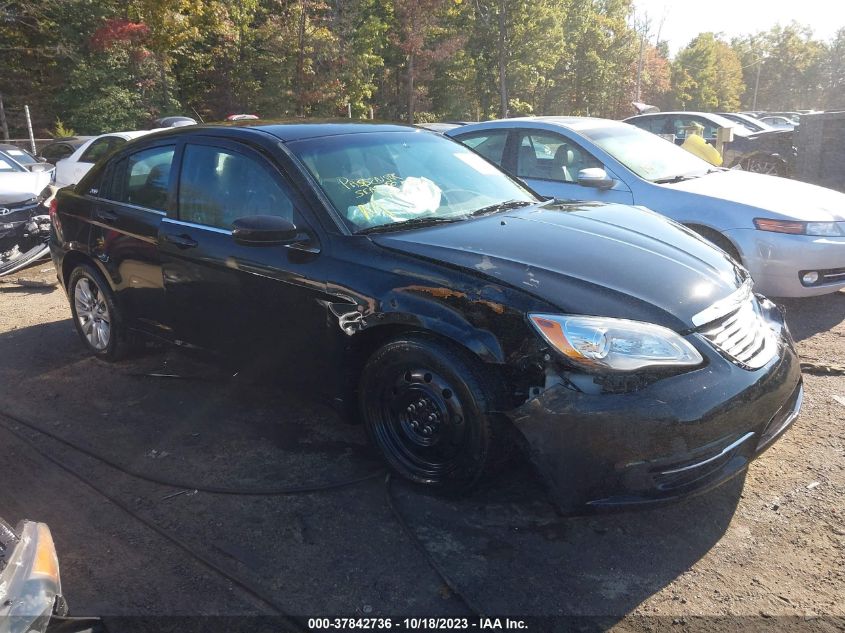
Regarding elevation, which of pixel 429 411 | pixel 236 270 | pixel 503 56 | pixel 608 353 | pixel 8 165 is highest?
pixel 503 56

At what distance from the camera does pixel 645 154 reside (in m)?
6.56

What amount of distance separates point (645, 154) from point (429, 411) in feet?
14.6

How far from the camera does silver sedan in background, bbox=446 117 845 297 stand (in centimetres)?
549

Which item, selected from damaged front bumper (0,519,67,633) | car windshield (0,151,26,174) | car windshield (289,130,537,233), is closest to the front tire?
car windshield (289,130,537,233)

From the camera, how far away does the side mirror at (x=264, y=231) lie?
11.0 feet

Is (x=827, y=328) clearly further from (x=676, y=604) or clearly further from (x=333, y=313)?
(x=333, y=313)

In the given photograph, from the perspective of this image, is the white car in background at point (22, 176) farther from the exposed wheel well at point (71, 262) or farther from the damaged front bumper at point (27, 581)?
the damaged front bumper at point (27, 581)

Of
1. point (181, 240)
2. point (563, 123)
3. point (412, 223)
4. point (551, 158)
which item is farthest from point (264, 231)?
point (563, 123)

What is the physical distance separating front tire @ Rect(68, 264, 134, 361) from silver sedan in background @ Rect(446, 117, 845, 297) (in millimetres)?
3247

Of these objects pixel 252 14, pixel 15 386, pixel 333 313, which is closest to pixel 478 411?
pixel 333 313

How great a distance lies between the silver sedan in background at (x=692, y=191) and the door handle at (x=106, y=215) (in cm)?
303

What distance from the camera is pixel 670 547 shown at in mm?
2861

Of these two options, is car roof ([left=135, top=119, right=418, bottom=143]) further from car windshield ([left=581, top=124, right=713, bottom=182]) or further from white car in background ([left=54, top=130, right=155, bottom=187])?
white car in background ([left=54, top=130, right=155, bottom=187])

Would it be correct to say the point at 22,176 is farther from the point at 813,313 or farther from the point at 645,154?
the point at 813,313
